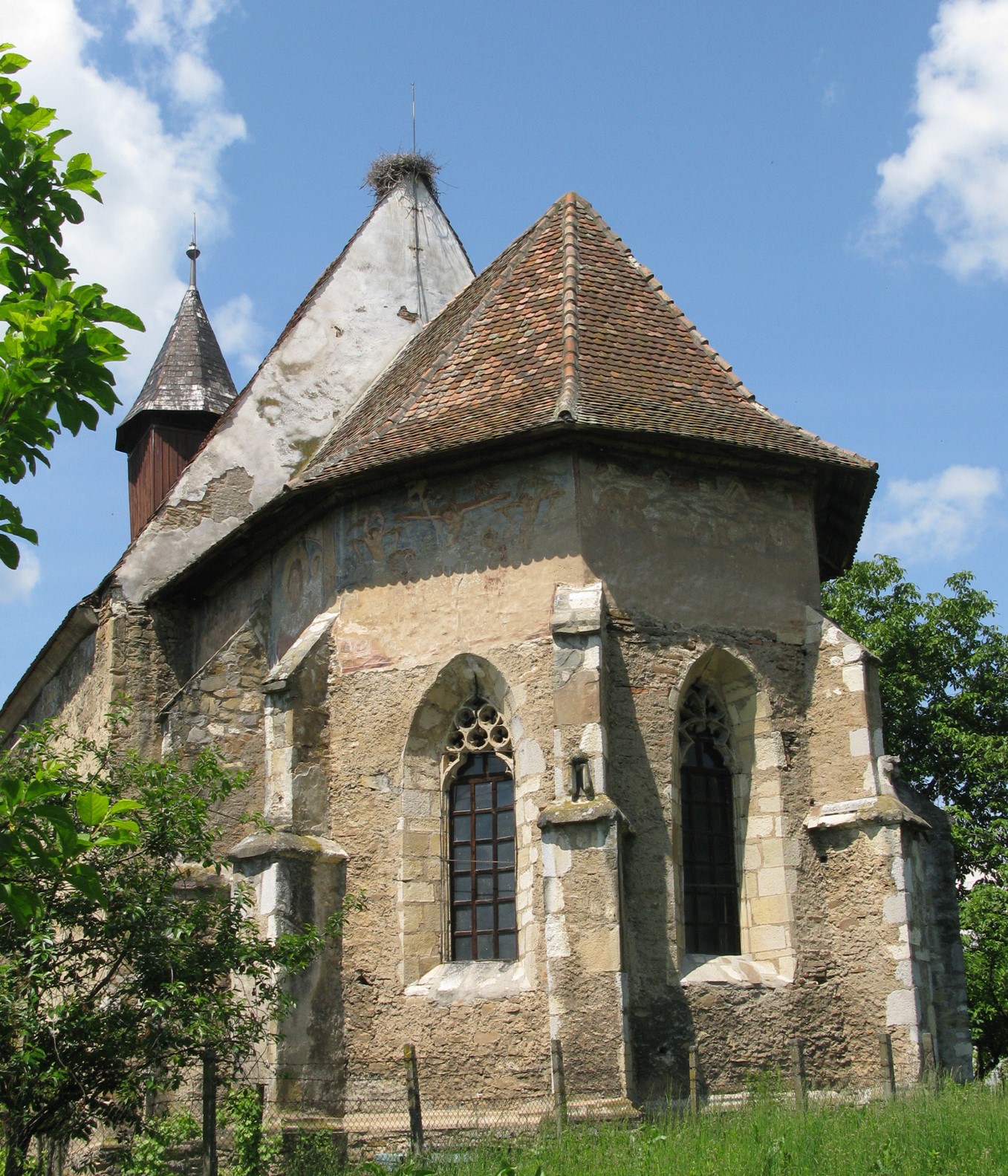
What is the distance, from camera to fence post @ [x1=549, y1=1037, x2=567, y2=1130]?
12.0 metres

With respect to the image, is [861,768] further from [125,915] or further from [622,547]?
[125,915]

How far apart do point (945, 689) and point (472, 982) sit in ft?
50.3

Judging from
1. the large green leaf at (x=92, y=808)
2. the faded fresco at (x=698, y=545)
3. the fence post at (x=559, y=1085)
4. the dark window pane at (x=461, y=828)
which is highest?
the faded fresco at (x=698, y=545)

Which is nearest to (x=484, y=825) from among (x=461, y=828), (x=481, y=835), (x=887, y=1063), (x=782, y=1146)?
(x=481, y=835)

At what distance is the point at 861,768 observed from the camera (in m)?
14.2

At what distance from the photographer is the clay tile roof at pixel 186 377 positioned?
88.2 ft

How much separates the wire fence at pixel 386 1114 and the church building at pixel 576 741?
9 centimetres

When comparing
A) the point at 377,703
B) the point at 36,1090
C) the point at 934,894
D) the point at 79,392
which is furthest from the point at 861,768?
the point at 79,392

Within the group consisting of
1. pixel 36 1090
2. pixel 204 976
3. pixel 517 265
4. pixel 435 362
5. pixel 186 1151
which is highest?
pixel 517 265

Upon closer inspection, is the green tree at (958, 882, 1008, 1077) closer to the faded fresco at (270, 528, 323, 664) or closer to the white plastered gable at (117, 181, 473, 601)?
the white plastered gable at (117, 181, 473, 601)

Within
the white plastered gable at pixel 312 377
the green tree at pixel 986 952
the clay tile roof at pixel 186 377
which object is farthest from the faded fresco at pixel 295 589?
the green tree at pixel 986 952

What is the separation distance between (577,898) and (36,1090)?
4.83 meters

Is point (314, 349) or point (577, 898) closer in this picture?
point (577, 898)

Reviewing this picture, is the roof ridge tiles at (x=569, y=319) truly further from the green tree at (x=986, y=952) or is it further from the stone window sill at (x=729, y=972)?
the green tree at (x=986, y=952)
